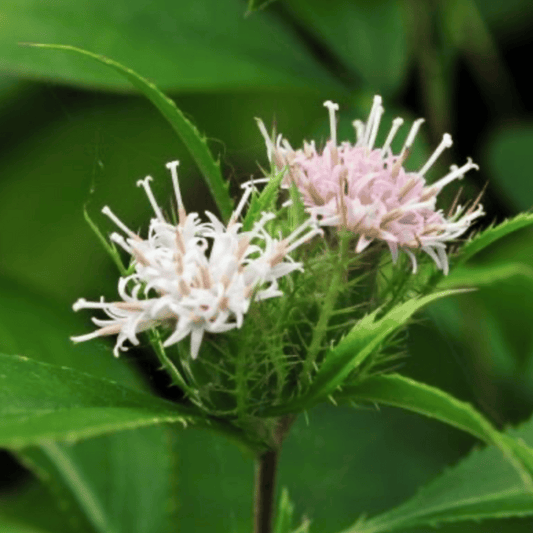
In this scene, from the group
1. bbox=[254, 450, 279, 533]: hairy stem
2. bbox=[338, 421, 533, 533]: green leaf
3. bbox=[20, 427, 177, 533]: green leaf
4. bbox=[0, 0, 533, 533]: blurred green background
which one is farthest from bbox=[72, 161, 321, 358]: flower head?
bbox=[20, 427, 177, 533]: green leaf

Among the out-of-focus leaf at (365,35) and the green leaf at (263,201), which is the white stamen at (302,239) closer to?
the green leaf at (263,201)

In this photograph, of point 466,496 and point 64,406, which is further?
point 466,496

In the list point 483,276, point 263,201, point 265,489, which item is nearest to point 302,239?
point 263,201

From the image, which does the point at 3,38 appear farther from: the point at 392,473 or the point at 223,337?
the point at 392,473

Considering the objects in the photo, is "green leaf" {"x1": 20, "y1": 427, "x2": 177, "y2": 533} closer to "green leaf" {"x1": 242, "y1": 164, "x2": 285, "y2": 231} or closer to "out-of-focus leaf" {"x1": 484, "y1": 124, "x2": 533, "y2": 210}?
"green leaf" {"x1": 242, "y1": 164, "x2": 285, "y2": 231}

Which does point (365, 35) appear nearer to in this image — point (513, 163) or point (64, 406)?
point (513, 163)

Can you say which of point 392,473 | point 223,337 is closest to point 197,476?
point 392,473

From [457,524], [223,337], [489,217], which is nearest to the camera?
[223,337]
